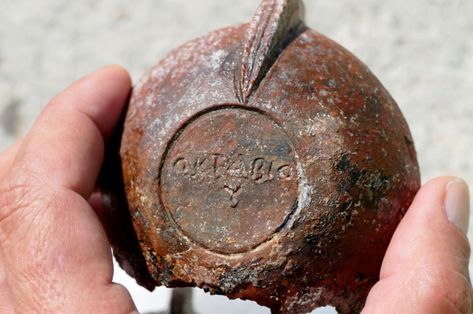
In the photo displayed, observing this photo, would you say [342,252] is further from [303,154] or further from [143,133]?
[143,133]

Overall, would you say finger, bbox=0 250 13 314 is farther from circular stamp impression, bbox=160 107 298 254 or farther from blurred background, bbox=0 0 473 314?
blurred background, bbox=0 0 473 314

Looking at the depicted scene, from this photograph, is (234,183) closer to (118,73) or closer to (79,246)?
(79,246)

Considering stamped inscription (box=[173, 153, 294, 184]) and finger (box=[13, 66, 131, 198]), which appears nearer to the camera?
stamped inscription (box=[173, 153, 294, 184])

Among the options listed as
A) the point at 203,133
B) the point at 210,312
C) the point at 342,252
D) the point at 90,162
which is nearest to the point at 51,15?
the point at 210,312

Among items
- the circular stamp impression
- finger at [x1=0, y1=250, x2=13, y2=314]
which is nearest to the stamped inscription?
the circular stamp impression

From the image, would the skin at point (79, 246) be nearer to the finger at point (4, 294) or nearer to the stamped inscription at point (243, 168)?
the finger at point (4, 294)

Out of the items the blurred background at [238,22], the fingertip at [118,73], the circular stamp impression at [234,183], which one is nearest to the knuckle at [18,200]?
the circular stamp impression at [234,183]
